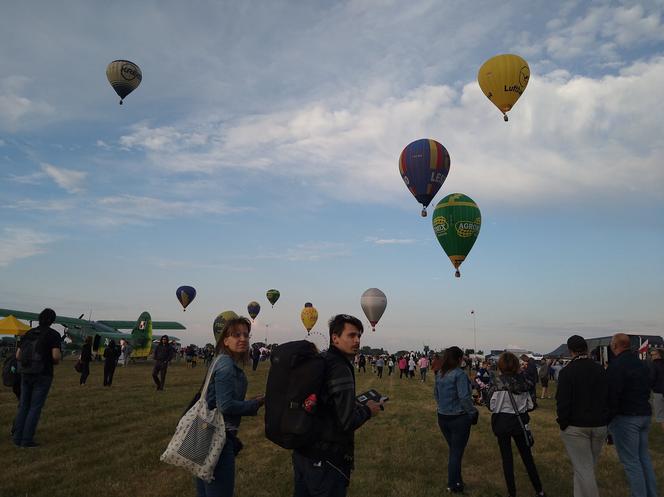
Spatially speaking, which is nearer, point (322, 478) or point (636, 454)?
point (322, 478)

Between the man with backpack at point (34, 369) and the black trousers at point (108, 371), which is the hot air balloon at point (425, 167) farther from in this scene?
the man with backpack at point (34, 369)

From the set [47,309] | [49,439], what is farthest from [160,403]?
[47,309]

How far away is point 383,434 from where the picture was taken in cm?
1092

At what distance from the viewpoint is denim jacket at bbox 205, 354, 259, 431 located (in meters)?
3.80

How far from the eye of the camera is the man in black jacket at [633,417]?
5.69m

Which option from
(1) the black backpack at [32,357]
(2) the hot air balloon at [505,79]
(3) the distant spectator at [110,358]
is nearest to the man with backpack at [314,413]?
(1) the black backpack at [32,357]

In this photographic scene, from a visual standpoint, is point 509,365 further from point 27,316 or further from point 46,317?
point 27,316

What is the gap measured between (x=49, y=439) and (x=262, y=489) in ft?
16.9

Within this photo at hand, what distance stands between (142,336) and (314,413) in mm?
41106

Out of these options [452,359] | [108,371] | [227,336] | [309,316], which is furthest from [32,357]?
[309,316]

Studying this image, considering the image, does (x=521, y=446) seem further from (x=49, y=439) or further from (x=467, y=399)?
(x=49, y=439)

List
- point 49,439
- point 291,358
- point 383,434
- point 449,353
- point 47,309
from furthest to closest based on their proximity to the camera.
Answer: point 383,434 < point 49,439 < point 47,309 < point 449,353 < point 291,358

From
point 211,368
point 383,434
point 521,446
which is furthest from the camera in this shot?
point 383,434

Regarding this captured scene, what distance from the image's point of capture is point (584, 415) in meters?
5.45
